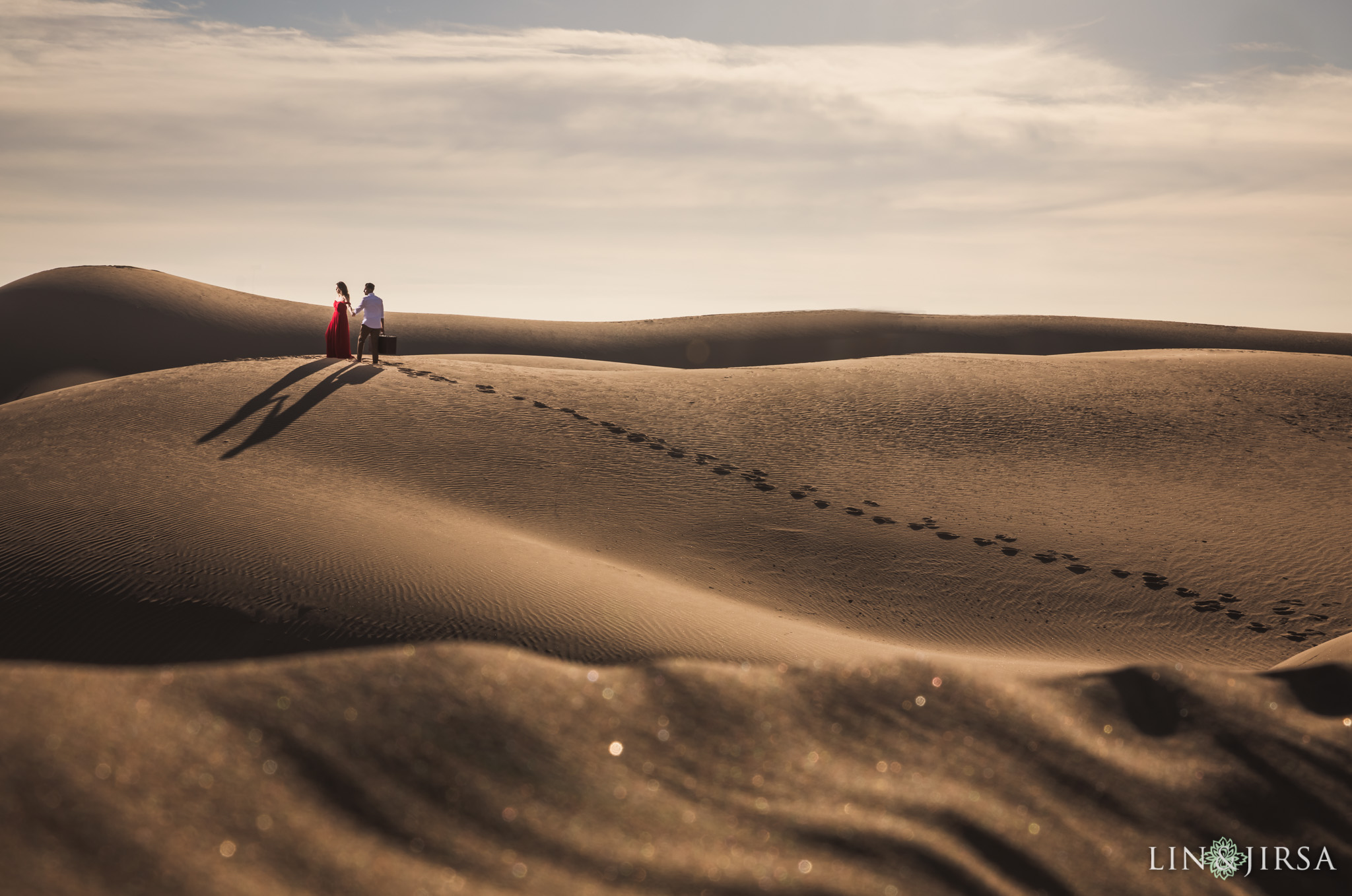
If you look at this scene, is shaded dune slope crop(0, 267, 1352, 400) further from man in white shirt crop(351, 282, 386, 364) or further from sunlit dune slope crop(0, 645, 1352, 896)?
sunlit dune slope crop(0, 645, 1352, 896)

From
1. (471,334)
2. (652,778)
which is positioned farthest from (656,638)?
(471,334)

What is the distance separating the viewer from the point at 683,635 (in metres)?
5.75

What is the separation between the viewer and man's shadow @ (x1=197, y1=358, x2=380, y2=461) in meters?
10.1

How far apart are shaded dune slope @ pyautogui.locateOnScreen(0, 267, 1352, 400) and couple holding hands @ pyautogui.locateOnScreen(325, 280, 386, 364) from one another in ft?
63.2

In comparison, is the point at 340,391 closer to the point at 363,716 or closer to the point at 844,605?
the point at 844,605

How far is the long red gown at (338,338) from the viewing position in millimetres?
14047

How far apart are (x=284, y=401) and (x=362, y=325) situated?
2.82 m

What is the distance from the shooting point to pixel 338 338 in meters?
14.4

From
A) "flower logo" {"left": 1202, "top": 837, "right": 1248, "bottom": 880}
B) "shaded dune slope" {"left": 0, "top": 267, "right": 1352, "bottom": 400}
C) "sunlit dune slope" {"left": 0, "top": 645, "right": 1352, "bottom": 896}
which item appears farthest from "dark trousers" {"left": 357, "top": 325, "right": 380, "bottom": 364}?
"shaded dune slope" {"left": 0, "top": 267, "right": 1352, "bottom": 400}

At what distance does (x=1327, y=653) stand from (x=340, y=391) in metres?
11.4

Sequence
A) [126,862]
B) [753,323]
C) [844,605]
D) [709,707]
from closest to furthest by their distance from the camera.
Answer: [126,862] < [709,707] < [844,605] < [753,323]

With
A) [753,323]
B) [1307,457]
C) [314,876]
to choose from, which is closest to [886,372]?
[1307,457]

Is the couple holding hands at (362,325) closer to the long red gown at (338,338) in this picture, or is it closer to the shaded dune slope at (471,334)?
the long red gown at (338,338)

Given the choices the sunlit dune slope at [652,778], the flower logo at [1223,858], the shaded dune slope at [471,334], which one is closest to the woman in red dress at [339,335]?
the sunlit dune slope at [652,778]
